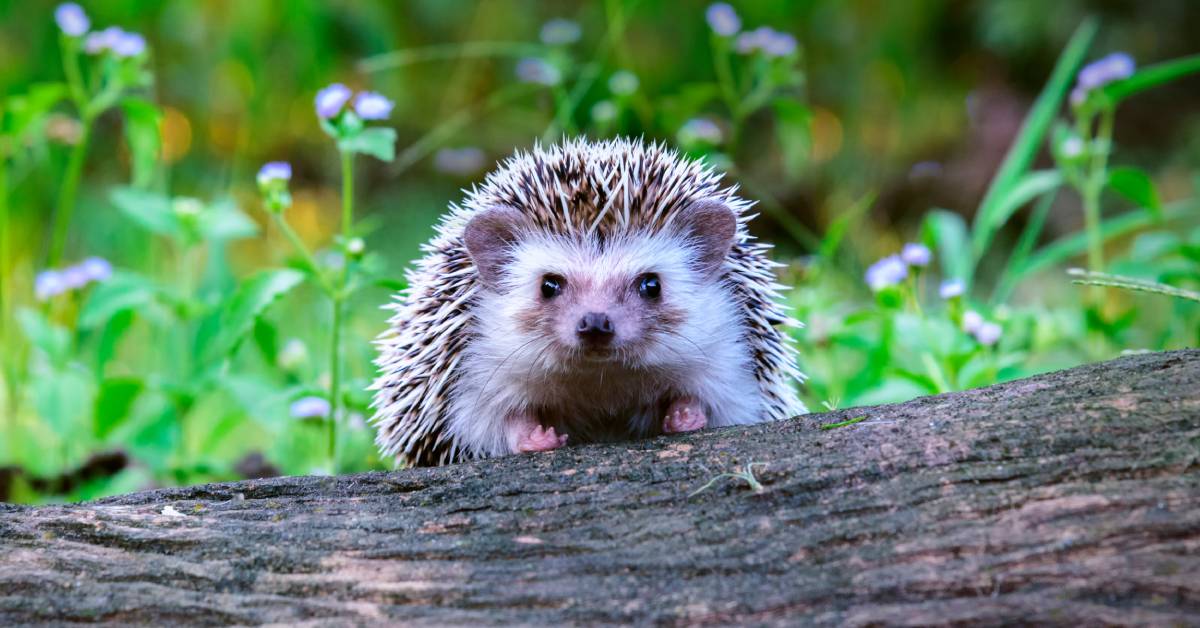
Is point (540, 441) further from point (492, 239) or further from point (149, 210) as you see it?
point (149, 210)

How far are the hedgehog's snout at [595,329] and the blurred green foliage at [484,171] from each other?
80 centimetres

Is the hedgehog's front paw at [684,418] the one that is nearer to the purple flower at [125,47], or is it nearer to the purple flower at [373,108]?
the purple flower at [373,108]

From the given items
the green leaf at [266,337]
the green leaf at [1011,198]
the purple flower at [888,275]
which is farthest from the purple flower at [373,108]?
the green leaf at [1011,198]

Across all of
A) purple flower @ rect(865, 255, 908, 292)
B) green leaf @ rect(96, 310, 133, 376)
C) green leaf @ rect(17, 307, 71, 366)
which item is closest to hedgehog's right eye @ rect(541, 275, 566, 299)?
purple flower @ rect(865, 255, 908, 292)

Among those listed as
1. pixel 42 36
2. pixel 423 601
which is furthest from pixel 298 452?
pixel 42 36

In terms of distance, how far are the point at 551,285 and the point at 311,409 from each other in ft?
4.09

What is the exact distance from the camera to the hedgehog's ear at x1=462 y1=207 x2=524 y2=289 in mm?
3311

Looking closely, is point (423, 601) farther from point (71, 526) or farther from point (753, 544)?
point (71, 526)

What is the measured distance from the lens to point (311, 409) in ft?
13.3

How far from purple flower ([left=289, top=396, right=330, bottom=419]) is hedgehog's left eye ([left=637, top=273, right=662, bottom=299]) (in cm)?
139

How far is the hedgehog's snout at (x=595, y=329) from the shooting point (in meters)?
2.98

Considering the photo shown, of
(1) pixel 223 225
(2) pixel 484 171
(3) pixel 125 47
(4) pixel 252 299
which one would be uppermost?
(2) pixel 484 171

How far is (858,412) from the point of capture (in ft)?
9.04

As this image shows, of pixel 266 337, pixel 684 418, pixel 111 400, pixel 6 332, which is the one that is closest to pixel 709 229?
pixel 684 418
